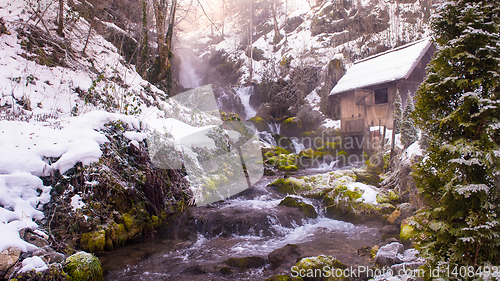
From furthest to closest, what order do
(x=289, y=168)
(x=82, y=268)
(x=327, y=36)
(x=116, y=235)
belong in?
(x=327, y=36) < (x=289, y=168) < (x=116, y=235) < (x=82, y=268)

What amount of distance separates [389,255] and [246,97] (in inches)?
957

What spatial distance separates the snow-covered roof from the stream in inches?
392

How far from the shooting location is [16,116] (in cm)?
527

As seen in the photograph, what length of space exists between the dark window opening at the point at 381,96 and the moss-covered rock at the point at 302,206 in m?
11.0

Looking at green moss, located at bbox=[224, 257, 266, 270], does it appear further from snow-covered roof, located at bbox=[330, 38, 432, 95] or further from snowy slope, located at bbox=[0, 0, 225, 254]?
snow-covered roof, located at bbox=[330, 38, 432, 95]

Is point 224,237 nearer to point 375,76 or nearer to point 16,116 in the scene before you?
point 16,116

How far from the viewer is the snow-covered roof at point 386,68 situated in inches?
565

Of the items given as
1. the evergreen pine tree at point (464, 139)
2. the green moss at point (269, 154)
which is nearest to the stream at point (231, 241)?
the evergreen pine tree at point (464, 139)

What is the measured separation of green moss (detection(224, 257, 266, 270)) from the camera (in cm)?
511

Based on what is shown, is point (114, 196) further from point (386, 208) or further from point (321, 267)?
point (386, 208)

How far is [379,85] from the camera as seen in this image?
15672 mm

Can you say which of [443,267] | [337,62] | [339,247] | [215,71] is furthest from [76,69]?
[215,71]

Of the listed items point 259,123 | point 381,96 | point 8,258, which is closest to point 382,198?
point 8,258

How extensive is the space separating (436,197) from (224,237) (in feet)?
17.5
